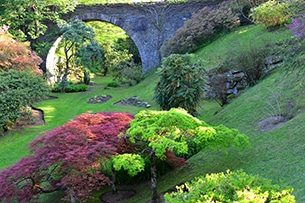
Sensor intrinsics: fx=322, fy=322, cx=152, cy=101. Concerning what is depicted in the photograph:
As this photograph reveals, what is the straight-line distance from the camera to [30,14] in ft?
64.0

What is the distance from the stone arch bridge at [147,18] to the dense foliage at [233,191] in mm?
17661

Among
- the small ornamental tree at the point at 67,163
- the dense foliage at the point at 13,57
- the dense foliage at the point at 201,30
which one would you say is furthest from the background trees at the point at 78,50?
the small ornamental tree at the point at 67,163

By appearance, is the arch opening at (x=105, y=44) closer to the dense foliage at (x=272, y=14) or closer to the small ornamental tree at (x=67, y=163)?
the dense foliage at (x=272, y=14)

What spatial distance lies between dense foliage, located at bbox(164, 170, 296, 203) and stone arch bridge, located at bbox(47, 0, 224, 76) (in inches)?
695

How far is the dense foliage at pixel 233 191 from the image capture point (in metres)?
3.13

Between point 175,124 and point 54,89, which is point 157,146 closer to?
point 175,124

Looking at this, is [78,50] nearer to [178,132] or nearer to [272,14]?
[272,14]

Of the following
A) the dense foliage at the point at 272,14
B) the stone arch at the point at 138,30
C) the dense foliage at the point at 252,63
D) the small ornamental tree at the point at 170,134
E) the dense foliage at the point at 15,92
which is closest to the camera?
the small ornamental tree at the point at 170,134

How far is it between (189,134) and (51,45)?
56.0 ft

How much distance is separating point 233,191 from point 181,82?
6412mm

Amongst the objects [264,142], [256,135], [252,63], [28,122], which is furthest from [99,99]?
[264,142]

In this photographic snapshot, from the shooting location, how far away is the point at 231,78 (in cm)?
1184

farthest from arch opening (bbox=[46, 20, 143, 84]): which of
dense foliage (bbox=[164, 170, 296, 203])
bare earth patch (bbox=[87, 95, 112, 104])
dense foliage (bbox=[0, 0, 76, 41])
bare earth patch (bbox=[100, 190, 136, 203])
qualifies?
dense foliage (bbox=[164, 170, 296, 203])

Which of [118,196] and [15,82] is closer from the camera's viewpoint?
[118,196]
